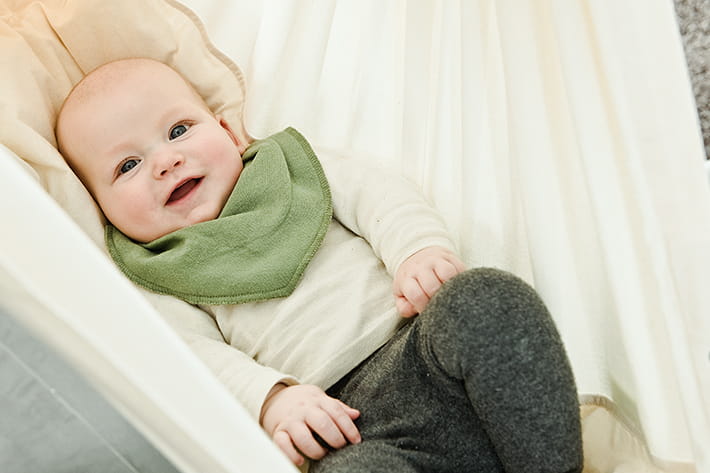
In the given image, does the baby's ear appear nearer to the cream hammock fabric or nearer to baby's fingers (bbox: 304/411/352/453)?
the cream hammock fabric

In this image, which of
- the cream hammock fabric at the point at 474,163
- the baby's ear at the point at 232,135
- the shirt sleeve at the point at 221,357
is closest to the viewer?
the cream hammock fabric at the point at 474,163

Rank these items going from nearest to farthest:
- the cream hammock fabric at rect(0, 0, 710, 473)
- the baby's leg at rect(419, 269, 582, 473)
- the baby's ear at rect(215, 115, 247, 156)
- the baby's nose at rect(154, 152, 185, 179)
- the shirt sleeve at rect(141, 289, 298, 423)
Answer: the cream hammock fabric at rect(0, 0, 710, 473) < the baby's leg at rect(419, 269, 582, 473) < the shirt sleeve at rect(141, 289, 298, 423) < the baby's nose at rect(154, 152, 185, 179) < the baby's ear at rect(215, 115, 247, 156)

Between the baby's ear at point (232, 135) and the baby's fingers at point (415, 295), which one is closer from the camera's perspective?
the baby's fingers at point (415, 295)

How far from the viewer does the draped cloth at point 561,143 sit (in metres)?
0.57

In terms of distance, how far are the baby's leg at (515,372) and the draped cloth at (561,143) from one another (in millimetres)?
66

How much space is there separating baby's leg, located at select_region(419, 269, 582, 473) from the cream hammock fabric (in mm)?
66

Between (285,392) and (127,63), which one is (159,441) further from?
(127,63)

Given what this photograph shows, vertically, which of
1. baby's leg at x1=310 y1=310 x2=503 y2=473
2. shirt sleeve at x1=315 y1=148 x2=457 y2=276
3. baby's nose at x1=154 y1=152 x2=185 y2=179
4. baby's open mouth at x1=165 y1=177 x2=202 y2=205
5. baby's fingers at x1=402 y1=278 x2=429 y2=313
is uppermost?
baby's nose at x1=154 y1=152 x2=185 y2=179

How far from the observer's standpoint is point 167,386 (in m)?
0.47

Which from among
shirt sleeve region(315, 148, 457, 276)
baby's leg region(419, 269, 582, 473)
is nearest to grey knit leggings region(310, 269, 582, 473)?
baby's leg region(419, 269, 582, 473)

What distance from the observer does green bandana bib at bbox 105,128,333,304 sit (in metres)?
0.81

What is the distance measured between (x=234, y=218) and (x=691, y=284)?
0.43 metres

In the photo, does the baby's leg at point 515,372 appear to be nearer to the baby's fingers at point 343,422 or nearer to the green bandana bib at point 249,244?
the baby's fingers at point 343,422

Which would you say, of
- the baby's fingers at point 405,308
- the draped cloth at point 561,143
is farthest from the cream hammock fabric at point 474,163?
the baby's fingers at point 405,308
